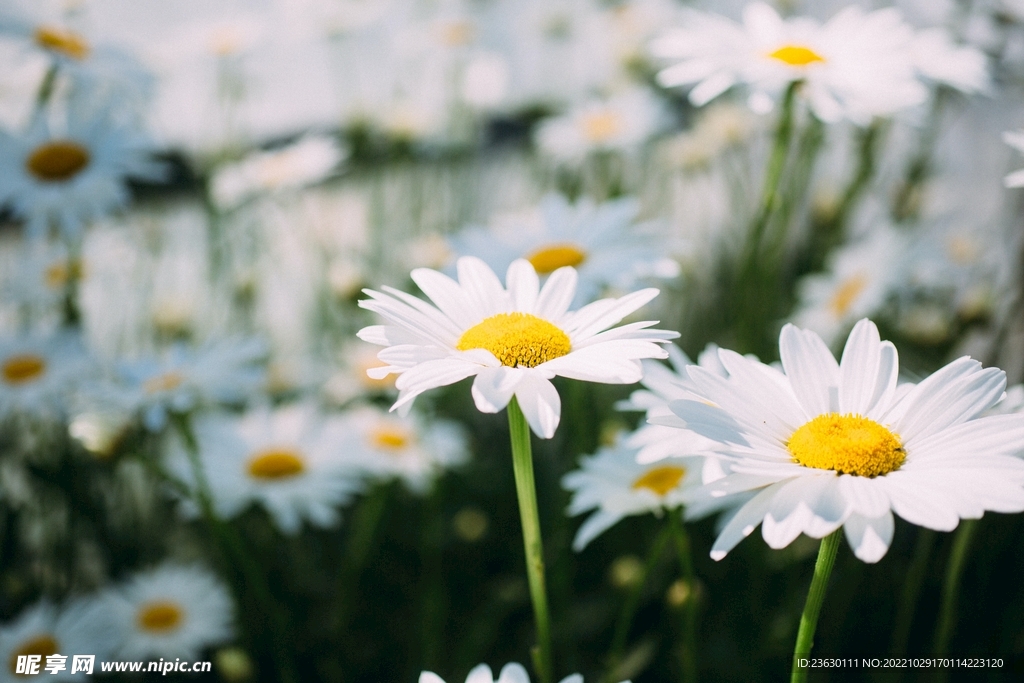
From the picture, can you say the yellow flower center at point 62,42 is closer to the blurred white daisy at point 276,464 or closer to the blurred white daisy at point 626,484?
the blurred white daisy at point 276,464

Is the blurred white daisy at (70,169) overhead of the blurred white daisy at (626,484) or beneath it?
overhead

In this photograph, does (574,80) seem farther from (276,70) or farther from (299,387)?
(299,387)

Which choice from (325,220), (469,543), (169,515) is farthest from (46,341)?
(325,220)

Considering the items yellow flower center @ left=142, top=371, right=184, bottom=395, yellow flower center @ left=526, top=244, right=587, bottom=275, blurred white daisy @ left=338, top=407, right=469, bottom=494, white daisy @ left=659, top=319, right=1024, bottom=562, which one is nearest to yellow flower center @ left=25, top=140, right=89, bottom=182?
yellow flower center @ left=142, top=371, right=184, bottom=395

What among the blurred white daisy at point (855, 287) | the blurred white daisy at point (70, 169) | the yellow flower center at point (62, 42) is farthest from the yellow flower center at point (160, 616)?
the blurred white daisy at point (855, 287)

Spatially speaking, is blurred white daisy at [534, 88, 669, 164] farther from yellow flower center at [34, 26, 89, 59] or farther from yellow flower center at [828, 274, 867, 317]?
yellow flower center at [34, 26, 89, 59]
